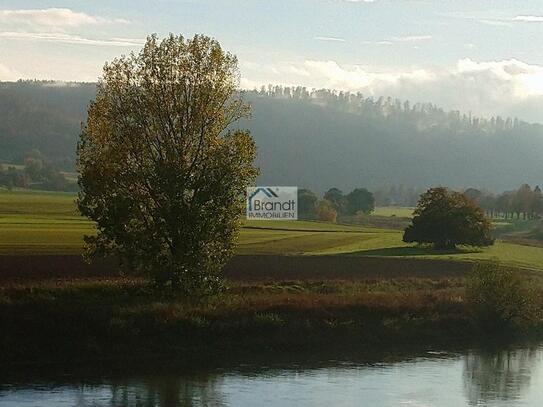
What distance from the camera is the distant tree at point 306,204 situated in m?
107

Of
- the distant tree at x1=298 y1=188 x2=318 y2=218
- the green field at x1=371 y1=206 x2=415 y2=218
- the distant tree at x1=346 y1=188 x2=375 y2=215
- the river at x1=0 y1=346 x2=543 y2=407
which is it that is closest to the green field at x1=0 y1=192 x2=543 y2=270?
the distant tree at x1=298 y1=188 x2=318 y2=218

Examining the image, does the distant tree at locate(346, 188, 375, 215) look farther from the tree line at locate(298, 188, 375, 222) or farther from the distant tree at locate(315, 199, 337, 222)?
the distant tree at locate(315, 199, 337, 222)

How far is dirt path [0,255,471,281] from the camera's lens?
147 feet

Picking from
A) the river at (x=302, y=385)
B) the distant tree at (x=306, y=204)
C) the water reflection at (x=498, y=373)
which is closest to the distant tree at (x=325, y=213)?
the distant tree at (x=306, y=204)

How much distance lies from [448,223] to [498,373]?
37.4 m

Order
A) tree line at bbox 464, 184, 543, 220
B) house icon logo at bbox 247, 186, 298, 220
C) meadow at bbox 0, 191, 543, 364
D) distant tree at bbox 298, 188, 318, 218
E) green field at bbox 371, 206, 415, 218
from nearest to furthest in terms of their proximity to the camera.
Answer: meadow at bbox 0, 191, 543, 364
house icon logo at bbox 247, 186, 298, 220
distant tree at bbox 298, 188, 318, 218
tree line at bbox 464, 184, 543, 220
green field at bbox 371, 206, 415, 218

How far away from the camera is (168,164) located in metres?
38.8

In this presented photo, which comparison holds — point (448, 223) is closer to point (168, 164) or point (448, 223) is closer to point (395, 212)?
point (168, 164)

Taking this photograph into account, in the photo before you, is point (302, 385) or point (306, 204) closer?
point (302, 385)

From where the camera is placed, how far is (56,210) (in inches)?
3364

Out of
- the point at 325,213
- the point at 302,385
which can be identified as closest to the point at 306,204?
the point at 325,213

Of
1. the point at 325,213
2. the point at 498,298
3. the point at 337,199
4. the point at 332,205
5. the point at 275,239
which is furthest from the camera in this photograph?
the point at 337,199

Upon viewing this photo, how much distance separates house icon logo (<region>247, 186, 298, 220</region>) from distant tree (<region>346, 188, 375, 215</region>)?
1319cm

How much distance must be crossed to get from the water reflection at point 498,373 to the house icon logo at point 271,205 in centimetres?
3983
